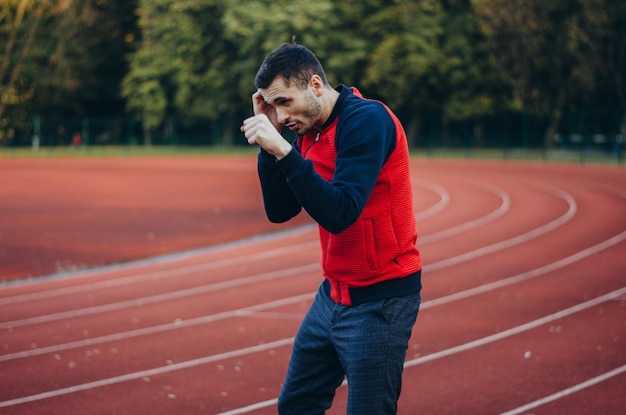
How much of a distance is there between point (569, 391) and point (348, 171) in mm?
3582

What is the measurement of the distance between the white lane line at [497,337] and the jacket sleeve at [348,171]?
2923 millimetres

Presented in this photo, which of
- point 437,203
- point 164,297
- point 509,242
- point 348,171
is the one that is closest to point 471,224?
point 509,242

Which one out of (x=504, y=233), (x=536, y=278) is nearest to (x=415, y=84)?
(x=504, y=233)

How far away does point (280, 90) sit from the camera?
296 centimetres

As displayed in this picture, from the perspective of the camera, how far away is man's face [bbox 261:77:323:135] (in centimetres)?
295

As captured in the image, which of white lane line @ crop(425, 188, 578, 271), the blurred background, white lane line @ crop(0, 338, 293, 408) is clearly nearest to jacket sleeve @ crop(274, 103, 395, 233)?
white lane line @ crop(0, 338, 293, 408)

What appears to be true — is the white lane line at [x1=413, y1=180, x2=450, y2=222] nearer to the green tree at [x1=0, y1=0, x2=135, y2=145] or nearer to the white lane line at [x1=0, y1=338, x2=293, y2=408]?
the white lane line at [x1=0, y1=338, x2=293, y2=408]

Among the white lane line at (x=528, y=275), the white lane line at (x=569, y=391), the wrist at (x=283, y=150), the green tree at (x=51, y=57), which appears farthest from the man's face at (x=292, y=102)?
the green tree at (x=51, y=57)

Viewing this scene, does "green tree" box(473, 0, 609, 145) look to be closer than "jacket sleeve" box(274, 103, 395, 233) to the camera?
No

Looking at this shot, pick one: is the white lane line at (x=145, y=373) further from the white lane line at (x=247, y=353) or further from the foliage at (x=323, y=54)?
the foliage at (x=323, y=54)

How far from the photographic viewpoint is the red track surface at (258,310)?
587 centimetres

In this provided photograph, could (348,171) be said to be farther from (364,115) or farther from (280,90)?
(280,90)

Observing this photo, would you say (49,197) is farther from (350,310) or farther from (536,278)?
(350,310)

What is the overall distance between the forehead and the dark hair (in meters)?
0.01
